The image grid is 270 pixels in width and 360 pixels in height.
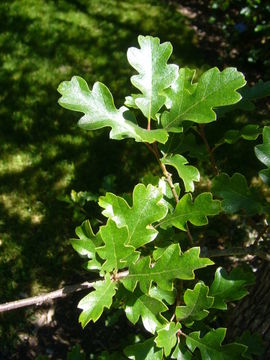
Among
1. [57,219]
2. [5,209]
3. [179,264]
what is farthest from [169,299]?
[5,209]

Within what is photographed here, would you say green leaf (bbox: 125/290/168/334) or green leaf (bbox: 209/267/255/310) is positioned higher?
green leaf (bbox: 125/290/168/334)

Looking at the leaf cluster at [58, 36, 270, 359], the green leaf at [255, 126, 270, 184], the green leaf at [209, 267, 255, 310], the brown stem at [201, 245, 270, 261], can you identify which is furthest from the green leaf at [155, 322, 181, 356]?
the green leaf at [255, 126, 270, 184]

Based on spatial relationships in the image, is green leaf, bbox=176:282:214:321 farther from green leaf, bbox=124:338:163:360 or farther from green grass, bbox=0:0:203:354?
green grass, bbox=0:0:203:354

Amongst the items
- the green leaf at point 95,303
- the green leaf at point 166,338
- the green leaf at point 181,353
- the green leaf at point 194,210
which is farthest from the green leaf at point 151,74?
the green leaf at point 181,353

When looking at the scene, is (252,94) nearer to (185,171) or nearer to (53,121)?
(185,171)

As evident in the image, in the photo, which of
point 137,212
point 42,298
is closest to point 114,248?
point 137,212
